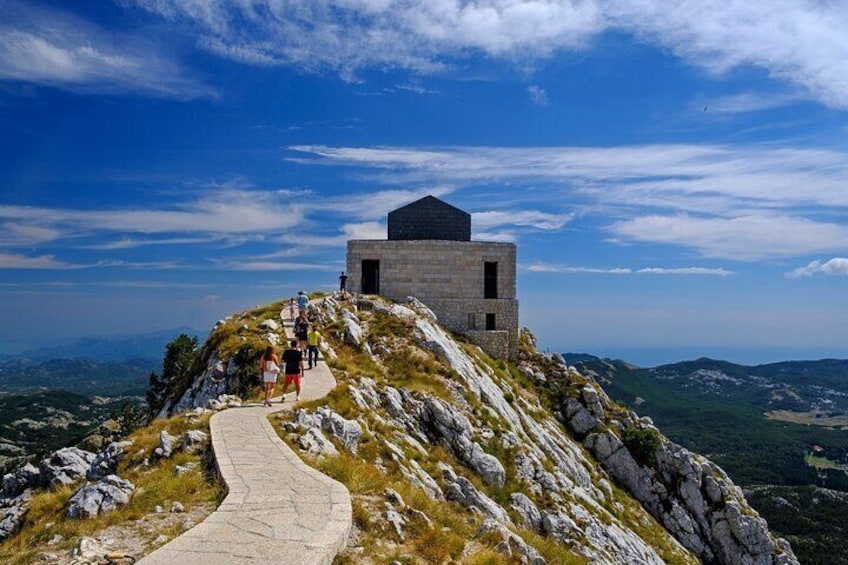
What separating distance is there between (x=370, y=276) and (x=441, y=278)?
17.5 feet

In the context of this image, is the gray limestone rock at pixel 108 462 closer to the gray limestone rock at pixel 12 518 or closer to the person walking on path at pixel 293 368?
the gray limestone rock at pixel 12 518

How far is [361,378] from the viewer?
2502 cm

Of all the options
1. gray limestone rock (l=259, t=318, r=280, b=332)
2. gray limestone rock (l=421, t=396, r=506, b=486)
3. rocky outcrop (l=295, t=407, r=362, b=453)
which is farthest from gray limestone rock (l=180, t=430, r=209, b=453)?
gray limestone rock (l=259, t=318, r=280, b=332)

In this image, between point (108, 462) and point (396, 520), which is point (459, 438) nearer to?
point (108, 462)

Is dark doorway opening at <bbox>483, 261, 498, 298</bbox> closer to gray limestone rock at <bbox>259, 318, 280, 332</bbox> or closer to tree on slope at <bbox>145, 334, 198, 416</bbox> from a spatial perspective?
gray limestone rock at <bbox>259, 318, 280, 332</bbox>

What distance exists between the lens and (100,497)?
1247 cm

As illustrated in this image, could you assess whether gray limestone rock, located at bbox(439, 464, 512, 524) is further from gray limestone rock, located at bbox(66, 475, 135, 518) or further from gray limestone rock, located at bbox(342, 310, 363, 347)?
gray limestone rock, located at bbox(342, 310, 363, 347)

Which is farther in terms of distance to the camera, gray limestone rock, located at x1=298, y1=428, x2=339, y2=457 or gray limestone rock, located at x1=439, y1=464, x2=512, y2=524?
gray limestone rock, located at x1=439, y1=464, x2=512, y2=524

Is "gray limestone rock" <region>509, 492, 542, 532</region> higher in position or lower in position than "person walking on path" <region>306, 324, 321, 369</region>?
lower

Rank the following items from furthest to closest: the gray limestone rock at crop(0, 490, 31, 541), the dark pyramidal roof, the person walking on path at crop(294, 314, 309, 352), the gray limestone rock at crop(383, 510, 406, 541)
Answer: the dark pyramidal roof < the person walking on path at crop(294, 314, 309, 352) < the gray limestone rock at crop(0, 490, 31, 541) < the gray limestone rock at crop(383, 510, 406, 541)

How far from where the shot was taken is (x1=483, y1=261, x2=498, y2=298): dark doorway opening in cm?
4331

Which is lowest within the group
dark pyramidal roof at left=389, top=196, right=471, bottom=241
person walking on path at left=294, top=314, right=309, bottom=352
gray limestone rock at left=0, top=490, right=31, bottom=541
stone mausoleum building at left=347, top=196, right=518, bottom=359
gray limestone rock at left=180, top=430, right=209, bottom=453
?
gray limestone rock at left=0, top=490, right=31, bottom=541

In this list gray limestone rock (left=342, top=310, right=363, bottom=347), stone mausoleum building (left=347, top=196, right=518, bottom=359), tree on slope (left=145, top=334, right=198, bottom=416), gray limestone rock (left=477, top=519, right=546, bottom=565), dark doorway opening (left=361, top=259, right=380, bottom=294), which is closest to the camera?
gray limestone rock (left=477, top=519, right=546, bottom=565)

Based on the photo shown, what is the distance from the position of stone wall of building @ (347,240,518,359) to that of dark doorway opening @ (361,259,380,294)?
1.49 metres
